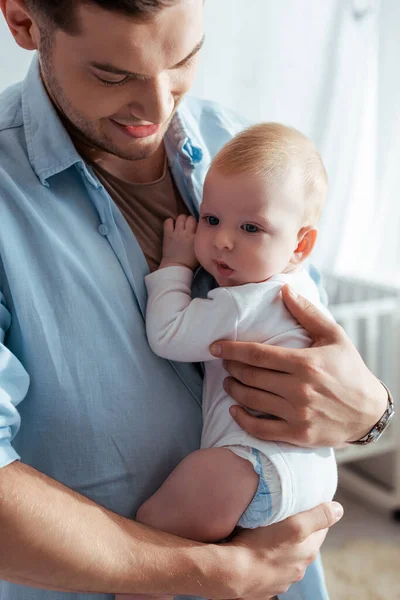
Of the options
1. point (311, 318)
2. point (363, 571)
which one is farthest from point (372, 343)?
point (311, 318)

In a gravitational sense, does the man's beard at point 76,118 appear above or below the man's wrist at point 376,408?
above

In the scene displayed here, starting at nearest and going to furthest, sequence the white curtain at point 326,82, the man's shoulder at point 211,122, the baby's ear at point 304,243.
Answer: the baby's ear at point 304,243 → the man's shoulder at point 211,122 → the white curtain at point 326,82

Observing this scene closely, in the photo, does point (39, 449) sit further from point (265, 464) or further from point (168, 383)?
point (265, 464)

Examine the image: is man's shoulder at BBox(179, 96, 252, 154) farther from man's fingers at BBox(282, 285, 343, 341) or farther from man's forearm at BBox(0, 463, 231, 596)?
man's forearm at BBox(0, 463, 231, 596)

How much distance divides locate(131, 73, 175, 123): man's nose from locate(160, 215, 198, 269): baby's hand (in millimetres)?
193

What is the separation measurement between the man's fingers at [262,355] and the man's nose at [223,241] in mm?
158

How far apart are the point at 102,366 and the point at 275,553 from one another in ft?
1.24

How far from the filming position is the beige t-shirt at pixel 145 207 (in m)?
1.21

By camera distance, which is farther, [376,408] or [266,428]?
Answer: [376,408]

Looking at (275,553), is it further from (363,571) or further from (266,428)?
(363,571)

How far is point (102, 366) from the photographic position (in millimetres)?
1031

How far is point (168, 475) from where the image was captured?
109 centimetres

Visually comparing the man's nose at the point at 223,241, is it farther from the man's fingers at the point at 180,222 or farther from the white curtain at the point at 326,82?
the white curtain at the point at 326,82

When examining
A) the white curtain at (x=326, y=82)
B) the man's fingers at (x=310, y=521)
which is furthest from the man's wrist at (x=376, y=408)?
the white curtain at (x=326, y=82)
